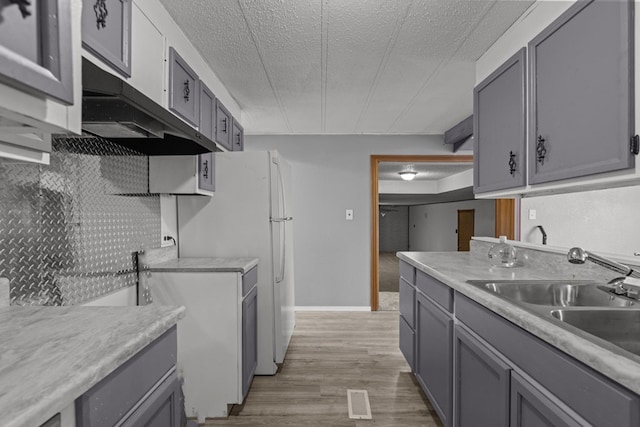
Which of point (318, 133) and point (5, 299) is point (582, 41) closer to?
point (5, 299)

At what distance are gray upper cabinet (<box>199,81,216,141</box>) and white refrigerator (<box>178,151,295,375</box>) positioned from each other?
20cm

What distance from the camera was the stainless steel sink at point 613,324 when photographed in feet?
3.48

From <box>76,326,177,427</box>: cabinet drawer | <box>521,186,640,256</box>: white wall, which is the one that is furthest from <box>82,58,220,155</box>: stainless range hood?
<box>521,186,640,256</box>: white wall

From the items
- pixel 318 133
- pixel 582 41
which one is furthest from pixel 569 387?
pixel 318 133

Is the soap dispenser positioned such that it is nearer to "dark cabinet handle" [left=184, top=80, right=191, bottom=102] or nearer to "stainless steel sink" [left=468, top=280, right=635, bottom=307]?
"stainless steel sink" [left=468, top=280, right=635, bottom=307]

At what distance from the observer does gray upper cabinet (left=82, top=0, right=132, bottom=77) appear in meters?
1.13

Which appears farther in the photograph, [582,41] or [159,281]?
[159,281]

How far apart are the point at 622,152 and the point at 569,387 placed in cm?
82

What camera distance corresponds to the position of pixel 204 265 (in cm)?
205

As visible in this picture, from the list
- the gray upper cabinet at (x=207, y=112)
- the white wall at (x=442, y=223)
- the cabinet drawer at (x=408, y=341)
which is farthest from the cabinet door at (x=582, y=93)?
the white wall at (x=442, y=223)

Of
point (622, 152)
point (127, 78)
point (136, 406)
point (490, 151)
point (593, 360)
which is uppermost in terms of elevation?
point (127, 78)

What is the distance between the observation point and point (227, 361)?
1964 millimetres

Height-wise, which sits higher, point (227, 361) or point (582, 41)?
point (582, 41)

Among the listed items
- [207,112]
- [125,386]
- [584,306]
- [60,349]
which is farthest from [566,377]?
[207,112]
